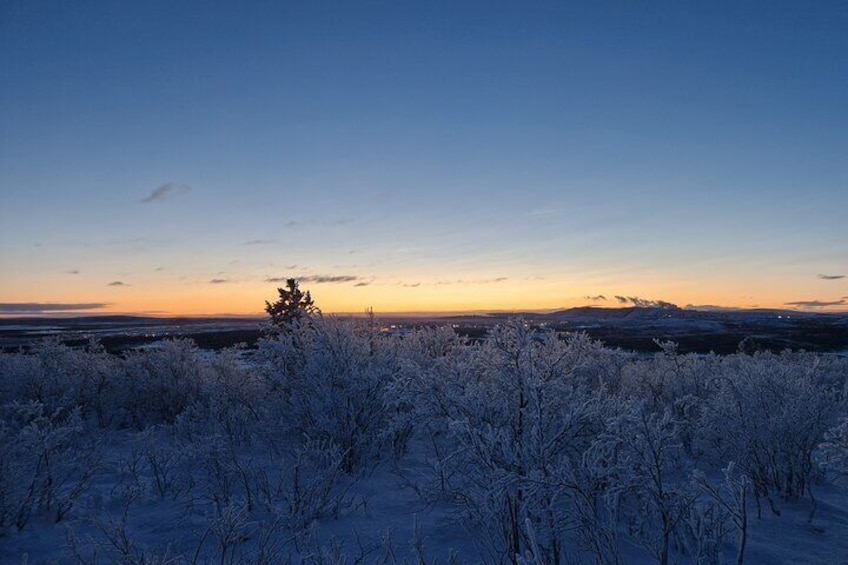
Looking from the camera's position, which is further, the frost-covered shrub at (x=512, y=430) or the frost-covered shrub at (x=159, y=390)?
the frost-covered shrub at (x=159, y=390)

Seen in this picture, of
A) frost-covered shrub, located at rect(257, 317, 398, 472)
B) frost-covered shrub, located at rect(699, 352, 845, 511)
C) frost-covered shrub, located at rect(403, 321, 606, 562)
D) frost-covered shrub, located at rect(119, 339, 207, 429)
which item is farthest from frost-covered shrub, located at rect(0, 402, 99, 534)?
frost-covered shrub, located at rect(699, 352, 845, 511)

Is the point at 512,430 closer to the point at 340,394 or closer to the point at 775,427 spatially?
the point at 340,394

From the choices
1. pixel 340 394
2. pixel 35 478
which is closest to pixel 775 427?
pixel 340 394

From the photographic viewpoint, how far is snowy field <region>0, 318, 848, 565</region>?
3.99 metres

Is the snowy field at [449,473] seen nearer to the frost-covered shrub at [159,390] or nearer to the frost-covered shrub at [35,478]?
the frost-covered shrub at [35,478]

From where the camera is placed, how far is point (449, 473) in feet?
20.3

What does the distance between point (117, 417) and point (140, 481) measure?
21.2 feet

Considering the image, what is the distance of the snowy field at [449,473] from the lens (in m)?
3.99

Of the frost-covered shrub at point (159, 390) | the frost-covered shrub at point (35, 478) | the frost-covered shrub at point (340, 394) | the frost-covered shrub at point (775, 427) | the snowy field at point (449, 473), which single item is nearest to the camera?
the snowy field at point (449, 473)

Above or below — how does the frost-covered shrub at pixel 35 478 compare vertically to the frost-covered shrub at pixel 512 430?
below

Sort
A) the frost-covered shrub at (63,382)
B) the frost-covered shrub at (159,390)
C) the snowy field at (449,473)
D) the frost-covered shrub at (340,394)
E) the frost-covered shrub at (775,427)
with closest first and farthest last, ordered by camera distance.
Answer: the snowy field at (449,473) → the frost-covered shrub at (775,427) → the frost-covered shrub at (340,394) → the frost-covered shrub at (63,382) → the frost-covered shrub at (159,390)

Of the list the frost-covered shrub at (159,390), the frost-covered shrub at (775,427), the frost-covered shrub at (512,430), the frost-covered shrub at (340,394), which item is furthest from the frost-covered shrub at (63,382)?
the frost-covered shrub at (775,427)

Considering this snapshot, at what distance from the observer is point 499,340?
16.7 ft

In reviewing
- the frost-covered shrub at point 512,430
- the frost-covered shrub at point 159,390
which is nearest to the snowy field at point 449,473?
the frost-covered shrub at point 512,430
